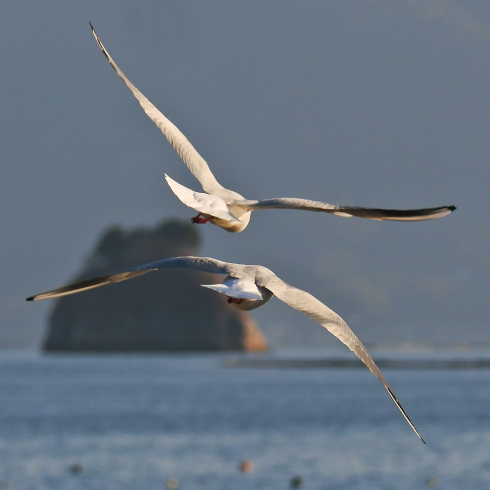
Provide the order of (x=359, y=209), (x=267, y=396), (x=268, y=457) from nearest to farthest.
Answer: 1. (x=359, y=209)
2. (x=268, y=457)
3. (x=267, y=396)

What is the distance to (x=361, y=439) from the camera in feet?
272

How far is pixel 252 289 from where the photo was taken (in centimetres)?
982

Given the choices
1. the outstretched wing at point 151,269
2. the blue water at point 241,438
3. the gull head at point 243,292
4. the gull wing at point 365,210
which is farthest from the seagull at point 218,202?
the blue water at point 241,438

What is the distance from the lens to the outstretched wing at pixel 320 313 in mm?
10055

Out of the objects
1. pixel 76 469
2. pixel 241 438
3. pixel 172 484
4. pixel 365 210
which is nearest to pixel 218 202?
pixel 365 210

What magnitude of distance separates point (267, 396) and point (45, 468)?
7255cm

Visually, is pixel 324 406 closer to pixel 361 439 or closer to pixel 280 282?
pixel 361 439

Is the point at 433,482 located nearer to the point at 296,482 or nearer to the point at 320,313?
the point at 296,482

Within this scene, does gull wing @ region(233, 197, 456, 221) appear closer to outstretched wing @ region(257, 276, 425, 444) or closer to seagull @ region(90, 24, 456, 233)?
seagull @ region(90, 24, 456, 233)

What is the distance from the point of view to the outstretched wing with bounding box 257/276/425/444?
396 inches

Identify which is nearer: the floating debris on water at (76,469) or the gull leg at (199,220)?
the gull leg at (199,220)

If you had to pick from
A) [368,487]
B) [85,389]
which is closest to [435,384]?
[85,389]

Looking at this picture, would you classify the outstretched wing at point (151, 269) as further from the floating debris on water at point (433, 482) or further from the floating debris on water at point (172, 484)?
the floating debris on water at point (433, 482)

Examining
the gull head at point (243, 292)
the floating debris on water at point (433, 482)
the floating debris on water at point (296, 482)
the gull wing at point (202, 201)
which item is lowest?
the floating debris on water at point (433, 482)
